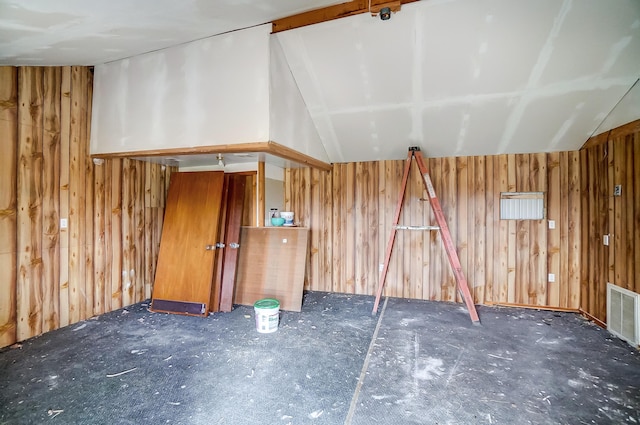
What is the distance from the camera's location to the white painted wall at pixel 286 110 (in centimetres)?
281

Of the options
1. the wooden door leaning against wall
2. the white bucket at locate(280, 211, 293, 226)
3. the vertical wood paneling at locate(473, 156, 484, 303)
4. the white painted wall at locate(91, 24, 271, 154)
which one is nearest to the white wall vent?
the vertical wood paneling at locate(473, 156, 484, 303)

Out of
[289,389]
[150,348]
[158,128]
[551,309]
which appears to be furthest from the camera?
[551,309]

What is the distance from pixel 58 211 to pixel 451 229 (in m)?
4.96

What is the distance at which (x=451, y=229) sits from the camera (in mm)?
4305

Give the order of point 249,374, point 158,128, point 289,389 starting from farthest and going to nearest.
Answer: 1. point 158,128
2. point 249,374
3. point 289,389

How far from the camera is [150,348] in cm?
286

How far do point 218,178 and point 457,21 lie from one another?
3.27 metres

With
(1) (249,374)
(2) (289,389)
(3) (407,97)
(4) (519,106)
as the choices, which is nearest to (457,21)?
(3) (407,97)

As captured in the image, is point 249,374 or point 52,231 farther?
point 52,231

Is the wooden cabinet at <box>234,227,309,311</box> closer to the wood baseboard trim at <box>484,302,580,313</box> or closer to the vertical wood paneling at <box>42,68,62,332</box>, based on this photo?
the vertical wood paneling at <box>42,68,62,332</box>

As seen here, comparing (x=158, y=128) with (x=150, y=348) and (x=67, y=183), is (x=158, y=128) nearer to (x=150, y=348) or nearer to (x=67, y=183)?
(x=67, y=183)

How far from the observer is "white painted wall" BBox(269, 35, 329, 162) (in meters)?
Answer: 2.81

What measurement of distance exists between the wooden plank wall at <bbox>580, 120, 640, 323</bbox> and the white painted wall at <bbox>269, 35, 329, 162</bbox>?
3396 mm

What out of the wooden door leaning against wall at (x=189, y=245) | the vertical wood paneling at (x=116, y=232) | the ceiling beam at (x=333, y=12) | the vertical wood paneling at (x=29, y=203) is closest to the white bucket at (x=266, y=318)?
the wooden door leaning against wall at (x=189, y=245)
